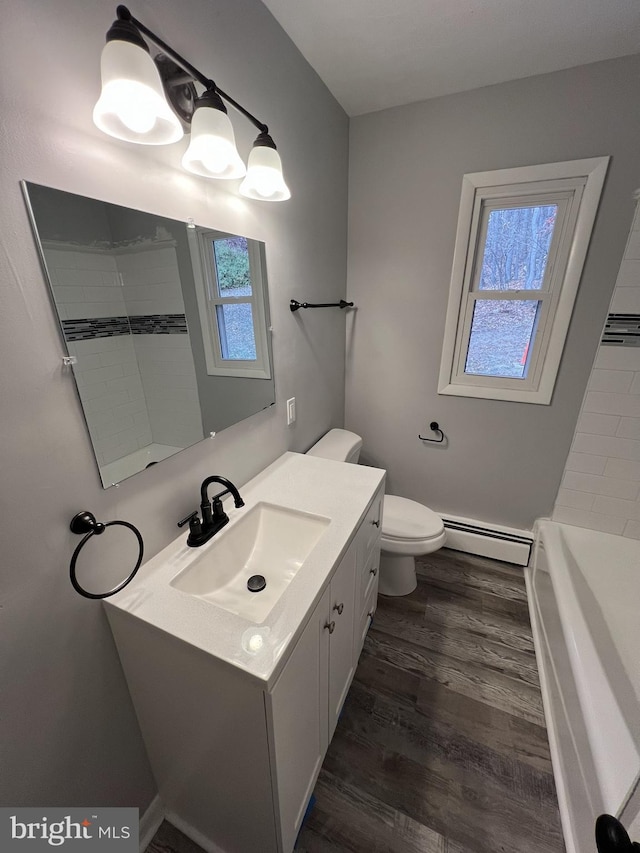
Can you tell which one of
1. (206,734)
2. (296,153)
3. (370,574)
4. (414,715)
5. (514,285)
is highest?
(296,153)

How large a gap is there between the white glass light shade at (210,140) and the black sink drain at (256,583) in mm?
1156

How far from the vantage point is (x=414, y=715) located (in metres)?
1.33

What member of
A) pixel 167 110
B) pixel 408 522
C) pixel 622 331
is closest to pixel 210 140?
pixel 167 110

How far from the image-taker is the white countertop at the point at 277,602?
0.70 meters

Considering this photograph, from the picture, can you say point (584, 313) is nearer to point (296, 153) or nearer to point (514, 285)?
point (514, 285)

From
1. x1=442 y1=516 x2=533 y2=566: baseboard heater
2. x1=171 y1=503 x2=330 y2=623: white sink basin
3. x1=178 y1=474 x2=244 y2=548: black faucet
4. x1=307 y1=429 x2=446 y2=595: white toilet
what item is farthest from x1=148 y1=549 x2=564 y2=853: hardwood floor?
x1=178 y1=474 x2=244 y2=548: black faucet

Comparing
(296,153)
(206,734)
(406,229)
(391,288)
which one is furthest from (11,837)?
(406,229)

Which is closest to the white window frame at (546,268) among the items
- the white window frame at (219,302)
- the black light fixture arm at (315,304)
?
the black light fixture arm at (315,304)

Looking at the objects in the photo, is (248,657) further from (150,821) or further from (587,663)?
(587,663)

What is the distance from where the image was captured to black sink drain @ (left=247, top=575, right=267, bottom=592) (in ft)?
3.39

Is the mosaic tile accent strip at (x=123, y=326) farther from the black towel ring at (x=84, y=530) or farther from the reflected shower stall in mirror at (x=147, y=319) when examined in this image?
the black towel ring at (x=84, y=530)

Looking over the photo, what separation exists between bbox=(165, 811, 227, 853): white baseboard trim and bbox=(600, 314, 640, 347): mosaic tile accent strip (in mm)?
2453

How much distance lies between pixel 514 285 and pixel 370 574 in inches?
65.2

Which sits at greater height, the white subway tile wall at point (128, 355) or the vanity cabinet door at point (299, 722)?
the white subway tile wall at point (128, 355)
